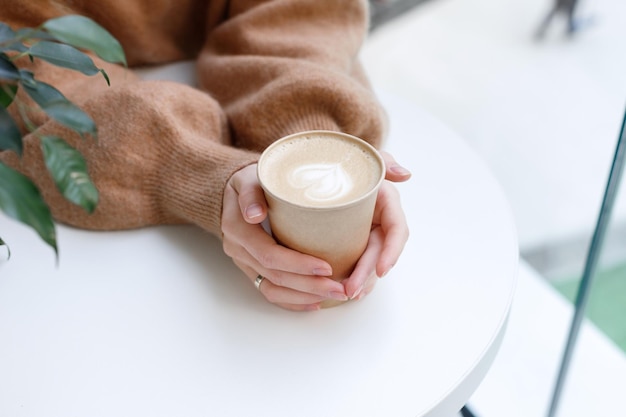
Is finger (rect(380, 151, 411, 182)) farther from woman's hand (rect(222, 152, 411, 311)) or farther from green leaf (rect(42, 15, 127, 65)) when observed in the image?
green leaf (rect(42, 15, 127, 65))

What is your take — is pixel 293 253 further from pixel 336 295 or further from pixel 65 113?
pixel 65 113

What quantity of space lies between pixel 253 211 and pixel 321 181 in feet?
0.19

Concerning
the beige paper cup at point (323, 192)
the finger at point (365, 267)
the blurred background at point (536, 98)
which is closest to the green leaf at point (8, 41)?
the beige paper cup at point (323, 192)

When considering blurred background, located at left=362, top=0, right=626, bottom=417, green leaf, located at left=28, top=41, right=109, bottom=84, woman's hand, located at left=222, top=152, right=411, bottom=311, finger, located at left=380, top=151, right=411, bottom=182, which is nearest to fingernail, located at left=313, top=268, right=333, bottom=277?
woman's hand, located at left=222, top=152, right=411, bottom=311

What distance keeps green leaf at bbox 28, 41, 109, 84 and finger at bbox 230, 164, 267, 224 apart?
0.16 meters

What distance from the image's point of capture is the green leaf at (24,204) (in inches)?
12.9

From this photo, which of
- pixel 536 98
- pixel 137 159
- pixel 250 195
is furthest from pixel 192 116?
pixel 536 98

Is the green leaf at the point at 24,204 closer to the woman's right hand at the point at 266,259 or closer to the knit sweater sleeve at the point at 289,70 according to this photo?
the woman's right hand at the point at 266,259

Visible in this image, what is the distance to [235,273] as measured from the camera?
599 mm

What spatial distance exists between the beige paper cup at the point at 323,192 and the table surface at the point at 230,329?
7 cm

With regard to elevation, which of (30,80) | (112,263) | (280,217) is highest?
(30,80)

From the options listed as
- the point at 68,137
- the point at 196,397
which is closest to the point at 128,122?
the point at 68,137

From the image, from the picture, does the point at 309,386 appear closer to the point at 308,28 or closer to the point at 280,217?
the point at 280,217

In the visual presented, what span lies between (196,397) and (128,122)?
28cm
